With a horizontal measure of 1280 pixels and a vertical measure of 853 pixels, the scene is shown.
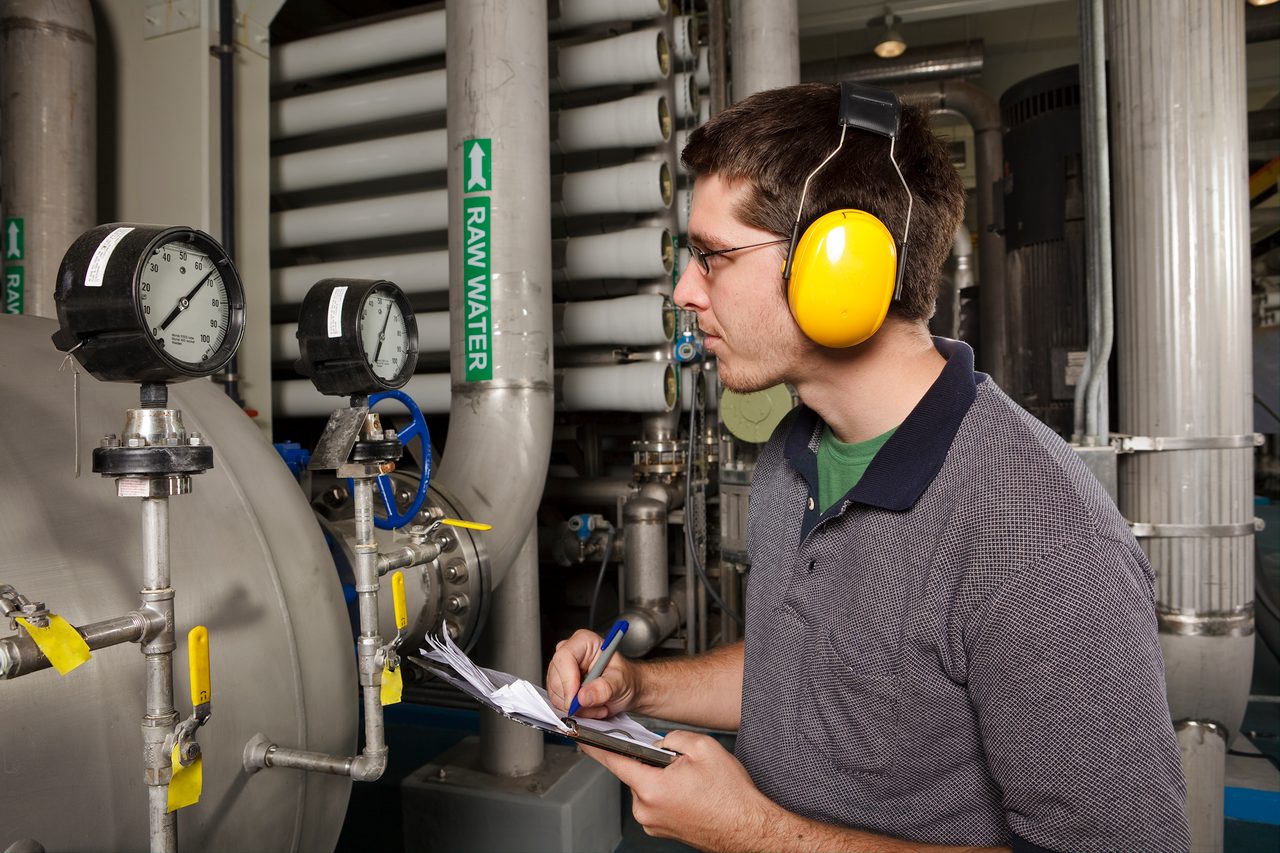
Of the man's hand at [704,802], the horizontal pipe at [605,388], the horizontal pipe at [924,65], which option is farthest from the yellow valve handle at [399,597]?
the horizontal pipe at [924,65]

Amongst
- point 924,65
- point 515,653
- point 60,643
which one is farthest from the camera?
point 924,65

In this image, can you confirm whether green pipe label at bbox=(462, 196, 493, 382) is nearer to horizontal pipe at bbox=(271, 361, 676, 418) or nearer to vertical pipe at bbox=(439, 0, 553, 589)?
vertical pipe at bbox=(439, 0, 553, 589)

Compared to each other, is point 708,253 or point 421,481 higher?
point 708,253

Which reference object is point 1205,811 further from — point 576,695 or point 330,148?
point 330,148

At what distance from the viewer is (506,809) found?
2.05 m

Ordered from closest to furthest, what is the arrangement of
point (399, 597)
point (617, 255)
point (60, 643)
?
point (60, 643) → point (399, 597) → point (617, 255)

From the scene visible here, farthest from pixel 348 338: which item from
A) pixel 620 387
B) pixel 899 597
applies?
pixel 620 387

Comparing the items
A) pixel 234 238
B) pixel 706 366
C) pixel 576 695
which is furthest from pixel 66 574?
pixel 706 366

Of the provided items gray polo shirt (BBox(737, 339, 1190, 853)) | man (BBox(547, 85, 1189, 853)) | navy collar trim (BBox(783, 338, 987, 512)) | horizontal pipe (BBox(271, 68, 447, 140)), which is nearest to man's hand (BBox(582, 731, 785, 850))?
man (BBox(547, 85, 1189, 853))

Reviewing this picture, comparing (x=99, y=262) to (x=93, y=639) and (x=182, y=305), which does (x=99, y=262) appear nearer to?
(x=182, y=305)

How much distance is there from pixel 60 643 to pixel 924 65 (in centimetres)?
499

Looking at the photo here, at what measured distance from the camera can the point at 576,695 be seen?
3.22 ft

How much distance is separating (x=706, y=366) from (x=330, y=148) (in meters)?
1.40

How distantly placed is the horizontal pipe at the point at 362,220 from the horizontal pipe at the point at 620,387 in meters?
0.62
